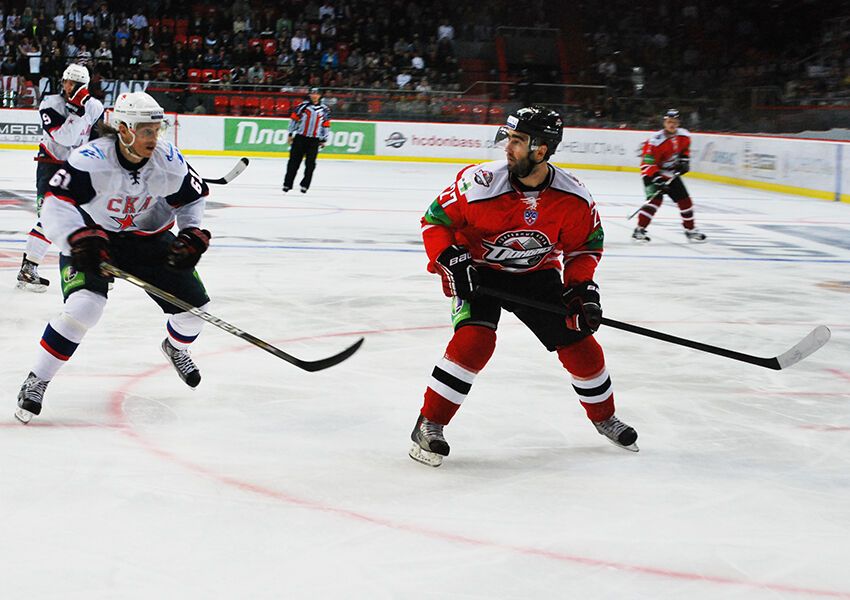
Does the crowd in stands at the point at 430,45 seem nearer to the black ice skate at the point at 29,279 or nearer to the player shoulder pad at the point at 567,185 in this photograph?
the black ice skate at the point at 29,279

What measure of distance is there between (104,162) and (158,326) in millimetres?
1800

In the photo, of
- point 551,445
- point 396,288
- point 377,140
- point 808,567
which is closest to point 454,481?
point 551,445

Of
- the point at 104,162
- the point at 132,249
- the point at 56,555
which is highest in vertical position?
the point at 104,162

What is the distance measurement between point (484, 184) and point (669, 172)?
257 inches

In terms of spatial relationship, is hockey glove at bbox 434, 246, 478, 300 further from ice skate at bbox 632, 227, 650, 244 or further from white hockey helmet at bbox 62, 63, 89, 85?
ice skate at bbox 632, 227, 650, 244

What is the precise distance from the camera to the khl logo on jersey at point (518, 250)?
3.25 meters

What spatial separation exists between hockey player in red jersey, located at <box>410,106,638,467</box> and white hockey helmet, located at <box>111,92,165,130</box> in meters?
0.93

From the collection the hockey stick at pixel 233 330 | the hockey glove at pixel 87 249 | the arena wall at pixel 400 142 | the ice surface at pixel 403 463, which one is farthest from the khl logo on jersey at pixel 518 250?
the arena wall at pixel 400 142

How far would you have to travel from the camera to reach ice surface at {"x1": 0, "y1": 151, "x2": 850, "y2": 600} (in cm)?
239

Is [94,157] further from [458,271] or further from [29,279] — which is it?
[29,279]

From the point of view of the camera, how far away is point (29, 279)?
592 cm

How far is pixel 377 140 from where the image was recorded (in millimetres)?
17891

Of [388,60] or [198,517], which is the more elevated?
[388,60]

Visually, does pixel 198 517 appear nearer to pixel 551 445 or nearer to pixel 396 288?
pixel 551 445
